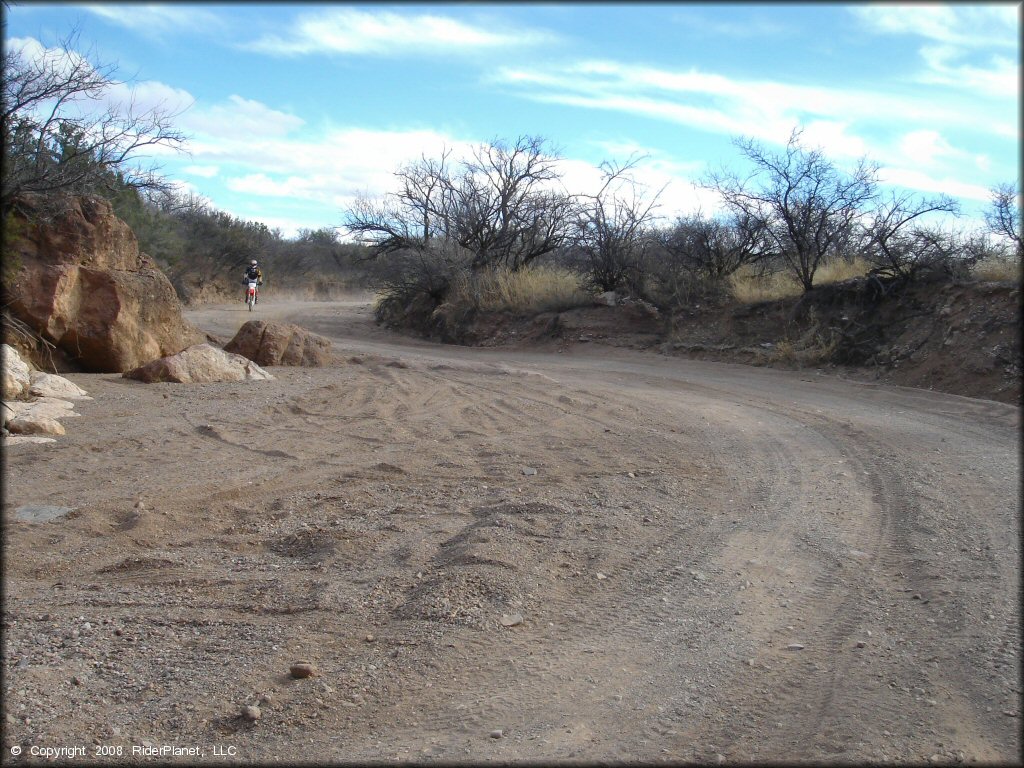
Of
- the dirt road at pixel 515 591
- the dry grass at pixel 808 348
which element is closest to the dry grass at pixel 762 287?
the dry grass at pixel 808 348

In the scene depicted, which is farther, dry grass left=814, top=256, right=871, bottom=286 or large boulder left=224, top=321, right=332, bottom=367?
dry grass left=814, top=256, right=871, bottom=286

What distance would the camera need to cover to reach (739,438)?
30.2ft

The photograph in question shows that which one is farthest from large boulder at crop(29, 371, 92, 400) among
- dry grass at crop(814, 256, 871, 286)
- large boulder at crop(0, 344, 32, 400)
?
dry grass at crop(814, 256, 871, 286)

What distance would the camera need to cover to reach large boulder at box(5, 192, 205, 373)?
1166 cm

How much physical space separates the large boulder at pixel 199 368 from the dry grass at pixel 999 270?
12.4 meters

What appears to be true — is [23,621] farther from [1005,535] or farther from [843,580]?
[1005,535]

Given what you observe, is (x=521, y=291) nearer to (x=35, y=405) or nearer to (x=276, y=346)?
(x=276, y=346)

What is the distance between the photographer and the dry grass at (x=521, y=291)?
22938 millimetres

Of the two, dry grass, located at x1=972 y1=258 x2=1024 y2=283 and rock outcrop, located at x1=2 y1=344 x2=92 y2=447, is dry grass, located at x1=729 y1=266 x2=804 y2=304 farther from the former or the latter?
rock outcrop, located at x1=2 y1=344 x2=92 y2=447

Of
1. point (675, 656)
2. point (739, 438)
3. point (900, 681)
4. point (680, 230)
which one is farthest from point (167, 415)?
point (680, 230)

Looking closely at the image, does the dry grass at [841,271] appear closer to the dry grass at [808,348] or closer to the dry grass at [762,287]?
the dry grass at [762,287]

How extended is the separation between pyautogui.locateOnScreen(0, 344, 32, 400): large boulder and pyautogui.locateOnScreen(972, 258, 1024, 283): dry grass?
14584mm

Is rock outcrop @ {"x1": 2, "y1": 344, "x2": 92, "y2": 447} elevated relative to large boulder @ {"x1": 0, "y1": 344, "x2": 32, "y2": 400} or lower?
lower

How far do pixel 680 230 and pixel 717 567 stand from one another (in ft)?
59.3
